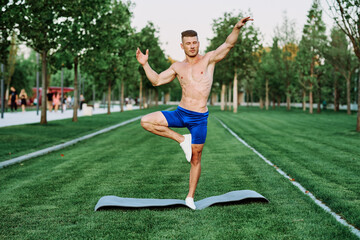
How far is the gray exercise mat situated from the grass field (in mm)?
109

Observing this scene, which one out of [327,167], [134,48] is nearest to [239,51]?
[134,48]

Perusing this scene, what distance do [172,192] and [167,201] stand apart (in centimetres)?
101

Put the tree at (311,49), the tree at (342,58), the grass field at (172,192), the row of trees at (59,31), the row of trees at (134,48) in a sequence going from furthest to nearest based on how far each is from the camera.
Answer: the tree at (311,49) < the tree at (342,58) < the row of trees at (134,48) < the row of trees at (59,31) < the grass field at (172,192)

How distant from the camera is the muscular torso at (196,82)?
6.13 meters

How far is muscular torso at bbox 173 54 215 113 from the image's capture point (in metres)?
6.13

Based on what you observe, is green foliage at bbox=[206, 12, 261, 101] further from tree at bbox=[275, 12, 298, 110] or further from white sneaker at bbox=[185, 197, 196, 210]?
A: white sneaker at bbox=[185, 197, 196, 210]

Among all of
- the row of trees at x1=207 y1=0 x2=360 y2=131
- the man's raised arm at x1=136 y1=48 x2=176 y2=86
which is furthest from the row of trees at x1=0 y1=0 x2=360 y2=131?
the man's raised arm at x1=136 y1=48 x2=176 y2=86

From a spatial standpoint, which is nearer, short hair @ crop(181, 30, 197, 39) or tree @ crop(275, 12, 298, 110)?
short hair @ crop(181, 30, 197, 39)

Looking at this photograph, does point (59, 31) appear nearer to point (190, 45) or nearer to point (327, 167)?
point (327, 167)

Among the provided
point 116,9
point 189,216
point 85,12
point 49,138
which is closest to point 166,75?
point 189,216

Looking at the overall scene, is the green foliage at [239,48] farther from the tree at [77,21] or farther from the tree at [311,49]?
the tree at [77,21]

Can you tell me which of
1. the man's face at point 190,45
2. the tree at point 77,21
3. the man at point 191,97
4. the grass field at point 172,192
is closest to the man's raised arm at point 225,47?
the man at point 191,97

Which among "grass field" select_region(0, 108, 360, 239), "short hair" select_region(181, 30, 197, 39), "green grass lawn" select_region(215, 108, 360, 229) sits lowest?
"grass field" select_region(0, 108, 360, 239)

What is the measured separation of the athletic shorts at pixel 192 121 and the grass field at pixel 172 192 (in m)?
1.01
